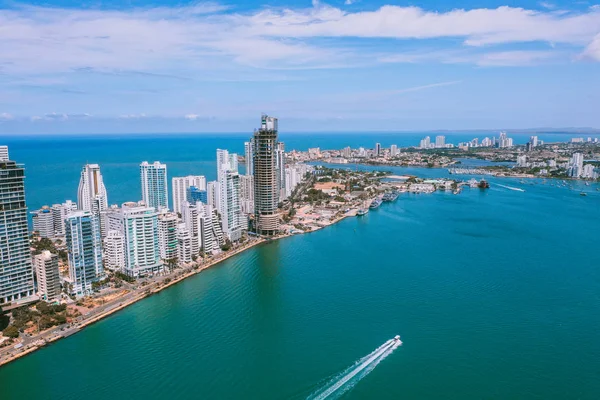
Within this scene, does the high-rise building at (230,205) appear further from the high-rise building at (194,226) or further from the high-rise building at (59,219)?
the high-rise building at (59,219)

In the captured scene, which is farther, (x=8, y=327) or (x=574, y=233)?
(x=574, y=233)

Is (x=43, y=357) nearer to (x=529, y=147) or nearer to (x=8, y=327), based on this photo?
(x=8, y=327)

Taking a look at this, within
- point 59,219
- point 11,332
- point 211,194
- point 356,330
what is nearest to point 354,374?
point 356,330

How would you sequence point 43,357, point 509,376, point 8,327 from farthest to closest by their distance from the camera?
point 8,327 → point 43,357 → point 509,376

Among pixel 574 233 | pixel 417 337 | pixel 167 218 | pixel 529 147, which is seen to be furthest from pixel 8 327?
pixel 529 147

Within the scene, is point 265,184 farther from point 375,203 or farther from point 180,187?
point 375,203

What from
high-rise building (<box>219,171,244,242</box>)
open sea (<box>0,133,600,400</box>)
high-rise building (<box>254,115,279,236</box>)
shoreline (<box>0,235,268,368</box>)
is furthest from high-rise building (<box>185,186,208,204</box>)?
shoreline (<box>0,235,268,368</box>)

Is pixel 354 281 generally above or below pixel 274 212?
below
